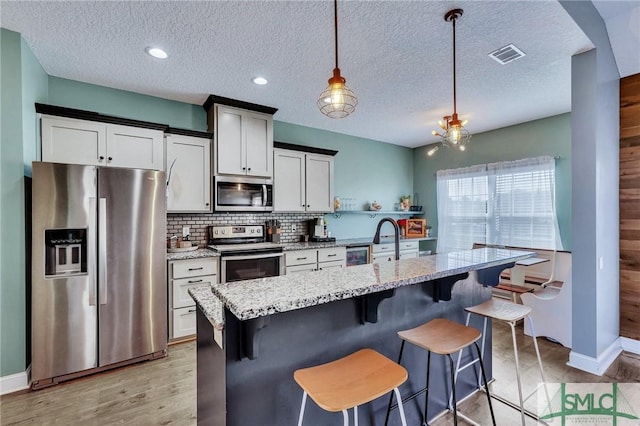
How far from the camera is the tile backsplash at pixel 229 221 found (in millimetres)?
3502

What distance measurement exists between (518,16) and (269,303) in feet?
8.30

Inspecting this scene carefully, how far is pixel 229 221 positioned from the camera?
3871 mm

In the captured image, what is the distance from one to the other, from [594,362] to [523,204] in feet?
7.88

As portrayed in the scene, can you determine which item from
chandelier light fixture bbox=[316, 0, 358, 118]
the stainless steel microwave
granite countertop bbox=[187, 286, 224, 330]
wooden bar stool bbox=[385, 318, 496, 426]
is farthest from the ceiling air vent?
granite countertop bbox=[187, 286, 224, 330]

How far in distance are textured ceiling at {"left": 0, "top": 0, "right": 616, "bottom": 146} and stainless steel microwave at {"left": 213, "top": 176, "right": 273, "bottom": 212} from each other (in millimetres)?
990

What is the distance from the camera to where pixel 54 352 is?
7.54ft

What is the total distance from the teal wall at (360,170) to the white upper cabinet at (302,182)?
417 mm

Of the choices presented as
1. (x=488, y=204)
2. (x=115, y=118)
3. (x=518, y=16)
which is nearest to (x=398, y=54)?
(x=518, y=16)

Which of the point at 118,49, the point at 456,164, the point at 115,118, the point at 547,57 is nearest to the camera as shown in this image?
the point at 118,49

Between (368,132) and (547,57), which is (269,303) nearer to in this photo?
(547,57)

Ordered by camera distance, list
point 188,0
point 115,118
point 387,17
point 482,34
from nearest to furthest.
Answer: point 188,0 < point 387,17 < point 482,34 < point 115,118

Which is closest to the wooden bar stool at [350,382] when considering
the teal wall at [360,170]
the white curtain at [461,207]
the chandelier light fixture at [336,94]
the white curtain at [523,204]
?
the chandelier light fixture at [336,94]

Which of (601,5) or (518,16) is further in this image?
(601,5)

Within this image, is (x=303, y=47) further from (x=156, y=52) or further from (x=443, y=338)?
(x=443, y=338)
